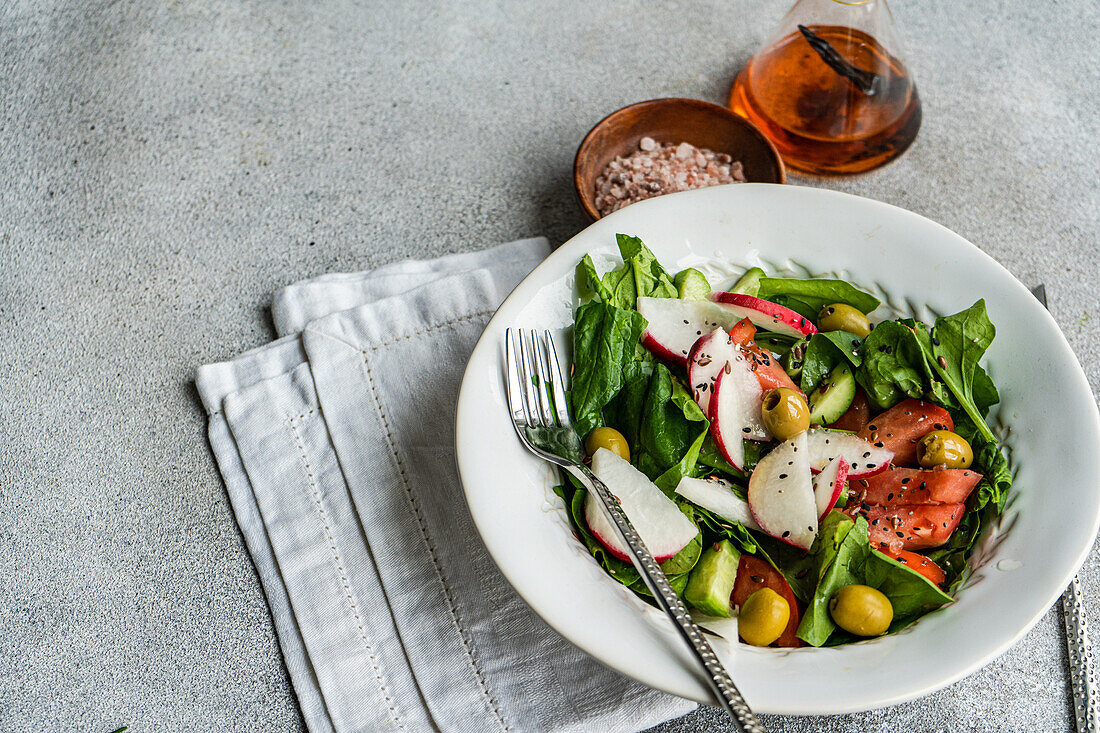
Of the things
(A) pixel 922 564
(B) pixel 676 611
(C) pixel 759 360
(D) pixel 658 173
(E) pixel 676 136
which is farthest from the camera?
(E) pixel 676 136

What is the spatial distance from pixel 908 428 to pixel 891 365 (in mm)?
80

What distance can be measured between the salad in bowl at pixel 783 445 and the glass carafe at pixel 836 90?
0.53 metres

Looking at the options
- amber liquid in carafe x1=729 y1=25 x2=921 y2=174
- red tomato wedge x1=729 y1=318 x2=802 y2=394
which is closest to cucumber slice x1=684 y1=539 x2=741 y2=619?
red tomato wedge x1=729 y1=318 x2=802 y2=394

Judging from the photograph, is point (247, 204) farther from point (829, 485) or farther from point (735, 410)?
point (829, 485)

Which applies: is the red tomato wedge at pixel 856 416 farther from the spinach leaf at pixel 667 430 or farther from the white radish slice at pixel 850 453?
the spinach leaf at pixel 667 430

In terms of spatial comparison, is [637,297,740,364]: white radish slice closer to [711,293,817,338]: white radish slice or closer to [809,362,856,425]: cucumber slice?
[711,293,817,338]: white radish slice

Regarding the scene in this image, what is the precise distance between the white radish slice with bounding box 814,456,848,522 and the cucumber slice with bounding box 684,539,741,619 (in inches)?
4.4

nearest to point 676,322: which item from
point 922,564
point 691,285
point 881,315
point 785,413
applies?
point 691,285

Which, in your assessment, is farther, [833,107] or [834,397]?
[833,107]

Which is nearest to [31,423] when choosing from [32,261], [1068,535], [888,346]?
[32,261]

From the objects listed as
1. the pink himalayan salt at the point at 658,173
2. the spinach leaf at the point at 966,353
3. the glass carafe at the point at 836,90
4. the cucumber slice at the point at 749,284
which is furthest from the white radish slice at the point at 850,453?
the glass carafe at the point at 836,90

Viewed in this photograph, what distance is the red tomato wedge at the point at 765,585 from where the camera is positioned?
93cm

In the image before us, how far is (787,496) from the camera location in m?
0.96

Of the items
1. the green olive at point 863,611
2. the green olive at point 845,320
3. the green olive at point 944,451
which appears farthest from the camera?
the green olive at point 845,320
